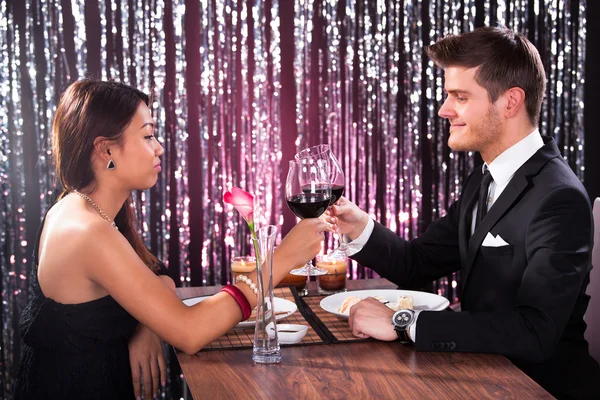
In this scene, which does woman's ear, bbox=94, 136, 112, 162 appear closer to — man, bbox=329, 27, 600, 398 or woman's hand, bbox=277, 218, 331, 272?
woman's hand, bbox=277, 218, 331, 272

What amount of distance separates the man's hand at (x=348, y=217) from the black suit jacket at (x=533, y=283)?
32 cm

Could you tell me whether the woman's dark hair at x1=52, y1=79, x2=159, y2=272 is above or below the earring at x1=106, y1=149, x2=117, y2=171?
above

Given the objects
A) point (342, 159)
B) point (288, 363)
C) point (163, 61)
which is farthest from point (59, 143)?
point (342, 159)

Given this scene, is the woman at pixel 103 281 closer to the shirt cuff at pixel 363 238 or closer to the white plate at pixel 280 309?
the white plate at pixel 280 309

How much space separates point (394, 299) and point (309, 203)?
0.54 meters

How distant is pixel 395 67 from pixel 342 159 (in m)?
0.57

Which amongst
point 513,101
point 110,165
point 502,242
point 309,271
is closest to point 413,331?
point 502,242

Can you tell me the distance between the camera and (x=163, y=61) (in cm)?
350

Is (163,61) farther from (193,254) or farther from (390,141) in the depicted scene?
(390,141)

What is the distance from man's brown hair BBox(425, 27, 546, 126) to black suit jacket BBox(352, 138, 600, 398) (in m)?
0.18

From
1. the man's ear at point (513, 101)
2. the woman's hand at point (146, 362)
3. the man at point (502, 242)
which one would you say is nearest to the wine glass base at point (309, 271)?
the man at point (502, 242)

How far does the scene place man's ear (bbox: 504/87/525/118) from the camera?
6.84 feet

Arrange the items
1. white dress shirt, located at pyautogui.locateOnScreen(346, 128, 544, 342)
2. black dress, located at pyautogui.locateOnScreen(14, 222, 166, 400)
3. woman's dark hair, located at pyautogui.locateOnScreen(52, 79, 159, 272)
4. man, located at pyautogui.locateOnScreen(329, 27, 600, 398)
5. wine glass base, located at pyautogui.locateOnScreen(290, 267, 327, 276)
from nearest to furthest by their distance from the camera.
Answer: man, located at pyautogui.locateOnScreen(329, 27, 600, 398), black dress, located at pyautogui.locateOnScreen(14, 222, 166, 400), woman's dark hair, located at pyautogui.locateOnScreen(52, 79, 159, 272), white dress shirt, located at pyautogui.locateOnScreen(346, 128, 544, 342), wine glass base, located at pyautogui.locateOnScreen(290, 267, 327, 276)

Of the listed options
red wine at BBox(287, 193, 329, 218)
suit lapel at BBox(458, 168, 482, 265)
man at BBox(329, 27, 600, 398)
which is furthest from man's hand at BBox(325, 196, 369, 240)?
red wine at BBox(287, 193, 329, 218)
